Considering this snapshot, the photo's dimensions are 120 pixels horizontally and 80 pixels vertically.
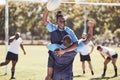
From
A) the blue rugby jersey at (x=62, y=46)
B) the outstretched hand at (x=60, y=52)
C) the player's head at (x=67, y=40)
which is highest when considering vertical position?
the player's head at (x=67, y=40)

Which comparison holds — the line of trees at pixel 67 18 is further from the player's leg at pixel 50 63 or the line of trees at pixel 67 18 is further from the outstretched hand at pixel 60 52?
the outstretched hand at pixel 60 52

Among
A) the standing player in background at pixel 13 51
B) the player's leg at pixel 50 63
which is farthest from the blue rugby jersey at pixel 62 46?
the standing player in background at pixel 13 51

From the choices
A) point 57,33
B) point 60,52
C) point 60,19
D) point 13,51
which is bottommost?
point 13,51

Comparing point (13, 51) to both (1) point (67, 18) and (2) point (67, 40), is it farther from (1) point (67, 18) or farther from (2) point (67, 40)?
(1) point (67, 18)

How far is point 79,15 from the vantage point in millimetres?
68750

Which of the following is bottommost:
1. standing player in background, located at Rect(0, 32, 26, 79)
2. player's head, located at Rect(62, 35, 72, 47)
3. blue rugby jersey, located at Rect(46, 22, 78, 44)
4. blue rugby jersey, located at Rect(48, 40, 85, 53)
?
standing player in background, located at Rect(0, 32, 26, 79)

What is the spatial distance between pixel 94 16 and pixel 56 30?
6094cm

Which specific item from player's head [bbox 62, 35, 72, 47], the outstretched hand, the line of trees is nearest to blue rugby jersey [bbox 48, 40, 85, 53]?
player's head [bbox 62, 35, 72, 47]

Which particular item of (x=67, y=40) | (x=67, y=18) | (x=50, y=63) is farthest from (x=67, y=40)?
(x=67, y=18)

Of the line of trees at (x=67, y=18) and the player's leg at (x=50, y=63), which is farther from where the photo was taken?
the line of trees at (x=67, y=18)

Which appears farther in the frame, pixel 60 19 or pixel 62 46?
pixel 60 19

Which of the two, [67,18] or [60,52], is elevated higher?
[67,18]

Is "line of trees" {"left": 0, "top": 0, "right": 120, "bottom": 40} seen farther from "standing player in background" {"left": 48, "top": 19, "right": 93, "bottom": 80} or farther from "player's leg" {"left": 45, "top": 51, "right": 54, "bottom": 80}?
"standing player in background" {"left": 48, "top": 19, "right": 93, "bottom": 80}

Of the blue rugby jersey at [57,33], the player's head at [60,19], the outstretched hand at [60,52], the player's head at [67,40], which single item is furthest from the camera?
the blue rugby jersey at [57,33]
